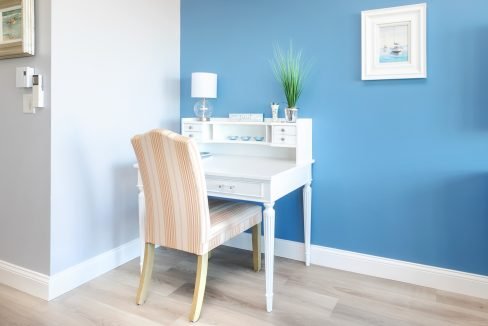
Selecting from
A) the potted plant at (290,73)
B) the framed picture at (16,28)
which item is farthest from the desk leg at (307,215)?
the framed picture at (16,28)

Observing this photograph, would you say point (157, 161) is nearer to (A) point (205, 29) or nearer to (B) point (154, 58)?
(B) point (154, 58)

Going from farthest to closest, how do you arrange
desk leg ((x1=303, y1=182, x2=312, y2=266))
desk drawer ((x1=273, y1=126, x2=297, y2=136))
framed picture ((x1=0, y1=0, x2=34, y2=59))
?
1. desk leg ((x1=303, y1=182, x2=312, y2=266))
2. desk drawer ((x1=273, y1=126, x2=297, y2=136))
3. framed picture ((x1=0, y1=0, x2=34, y2=59))

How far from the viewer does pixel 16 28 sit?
6.73ft

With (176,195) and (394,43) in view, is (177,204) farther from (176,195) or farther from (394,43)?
(394,43)

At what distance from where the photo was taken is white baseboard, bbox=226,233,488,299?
2.08m

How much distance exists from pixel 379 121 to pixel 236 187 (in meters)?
1.01

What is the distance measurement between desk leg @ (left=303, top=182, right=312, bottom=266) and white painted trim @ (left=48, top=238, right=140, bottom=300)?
1206 mm

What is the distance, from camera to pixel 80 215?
2199mm

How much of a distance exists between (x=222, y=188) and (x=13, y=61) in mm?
1412

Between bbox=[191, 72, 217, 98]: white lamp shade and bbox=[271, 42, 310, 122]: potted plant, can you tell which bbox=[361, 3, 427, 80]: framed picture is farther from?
bbox=[191, 72, 217, 98]: white lamp shade

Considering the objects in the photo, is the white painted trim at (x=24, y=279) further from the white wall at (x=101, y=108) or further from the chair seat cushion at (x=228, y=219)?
the chair seat cushion at (x=228, y=219)

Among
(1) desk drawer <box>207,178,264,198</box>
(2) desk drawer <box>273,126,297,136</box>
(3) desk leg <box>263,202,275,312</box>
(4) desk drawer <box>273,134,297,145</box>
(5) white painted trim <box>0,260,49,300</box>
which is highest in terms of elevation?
(2) desk drawer <box>273,126,297,136</box>

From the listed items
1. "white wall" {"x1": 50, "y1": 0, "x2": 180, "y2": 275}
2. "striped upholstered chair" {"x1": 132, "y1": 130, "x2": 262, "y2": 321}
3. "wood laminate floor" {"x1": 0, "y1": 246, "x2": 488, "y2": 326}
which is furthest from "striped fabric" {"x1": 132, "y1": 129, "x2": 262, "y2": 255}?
"white wall" {"x1": 50, "y1": 0, "x2": 180, "y2": 275}

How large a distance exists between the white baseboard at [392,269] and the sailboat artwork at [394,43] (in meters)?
1.24
